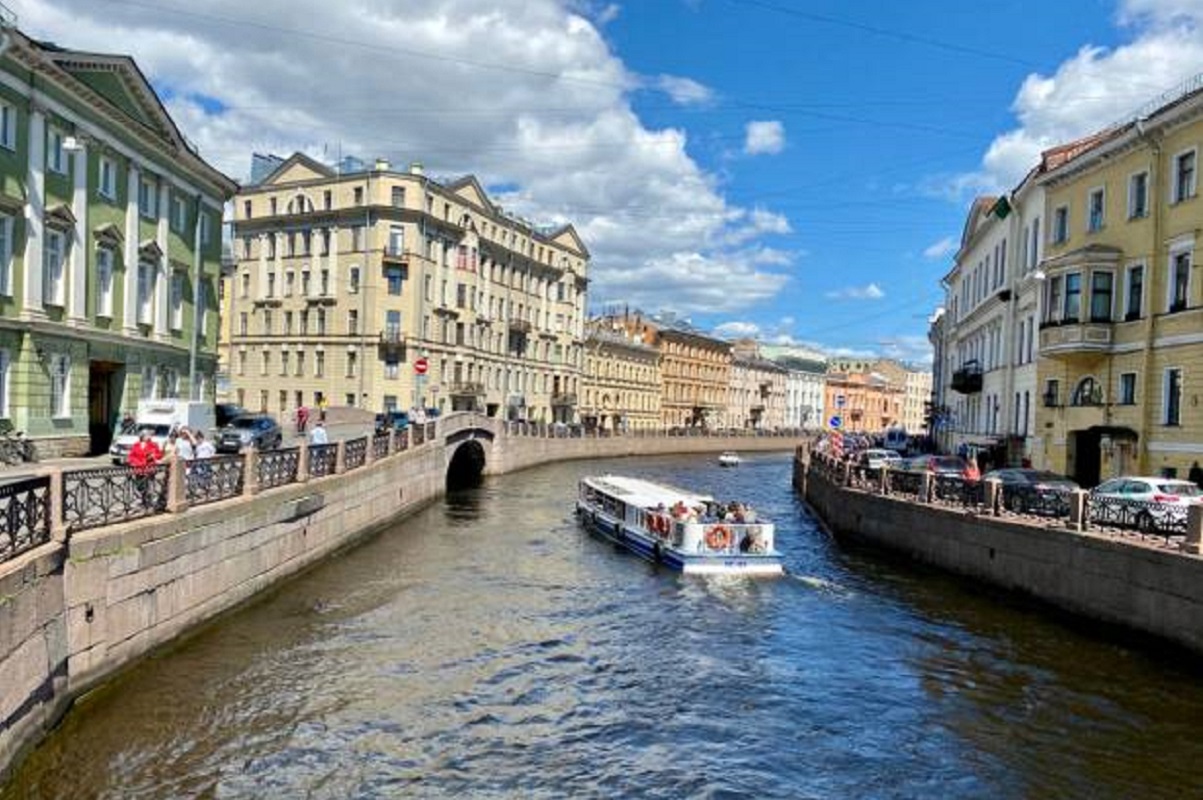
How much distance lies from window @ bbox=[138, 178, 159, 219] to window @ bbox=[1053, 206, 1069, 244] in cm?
3239

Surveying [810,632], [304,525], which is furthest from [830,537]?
[304,525]

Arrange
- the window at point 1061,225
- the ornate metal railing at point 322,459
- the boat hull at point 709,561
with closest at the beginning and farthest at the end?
the ornate metal railing at point 322,459
the boat hull at point 709,561
the window at point 1061,225

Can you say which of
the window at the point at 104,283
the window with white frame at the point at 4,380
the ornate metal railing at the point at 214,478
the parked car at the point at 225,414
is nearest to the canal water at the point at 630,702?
the ornate metal railing at the point at 214,478

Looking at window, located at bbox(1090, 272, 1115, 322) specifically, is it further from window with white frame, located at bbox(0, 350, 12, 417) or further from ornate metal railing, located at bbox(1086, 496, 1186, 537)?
window with white frame, located at bbox(0, 350, 12, 417)

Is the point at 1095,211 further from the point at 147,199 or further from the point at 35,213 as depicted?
the point at 147,199

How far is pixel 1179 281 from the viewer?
26.8 metres

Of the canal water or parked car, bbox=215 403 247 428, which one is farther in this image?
parked car, bbox=215 403 247 428

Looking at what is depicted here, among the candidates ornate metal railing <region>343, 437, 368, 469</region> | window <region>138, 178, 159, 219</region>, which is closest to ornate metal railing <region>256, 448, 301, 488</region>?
ornate metal railing <region>343, 437, 368, 469</region>

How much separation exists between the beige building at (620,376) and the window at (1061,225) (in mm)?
62880

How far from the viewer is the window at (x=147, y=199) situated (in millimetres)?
35844

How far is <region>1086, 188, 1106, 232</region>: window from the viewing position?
31000mm

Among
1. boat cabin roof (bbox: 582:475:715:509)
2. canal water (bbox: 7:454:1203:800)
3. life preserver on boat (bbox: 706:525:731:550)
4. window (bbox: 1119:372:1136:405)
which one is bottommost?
canal water (bbox: 7:454:1203:800)

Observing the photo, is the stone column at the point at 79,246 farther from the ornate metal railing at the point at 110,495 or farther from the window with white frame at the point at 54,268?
the ornate metal railing at the point at 110,495

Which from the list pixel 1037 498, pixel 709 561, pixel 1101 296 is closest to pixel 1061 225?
pixel 1101 296
